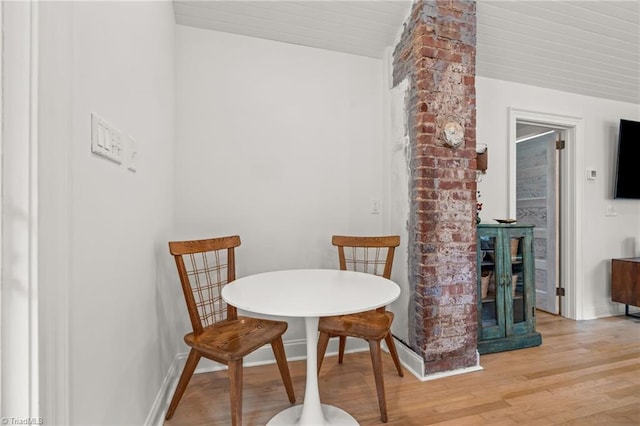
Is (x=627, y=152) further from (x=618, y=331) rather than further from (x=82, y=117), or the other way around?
(x=82, y=117)

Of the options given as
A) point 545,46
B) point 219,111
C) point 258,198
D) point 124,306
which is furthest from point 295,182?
point 545,46

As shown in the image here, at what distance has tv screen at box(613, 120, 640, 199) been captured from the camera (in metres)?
3.25

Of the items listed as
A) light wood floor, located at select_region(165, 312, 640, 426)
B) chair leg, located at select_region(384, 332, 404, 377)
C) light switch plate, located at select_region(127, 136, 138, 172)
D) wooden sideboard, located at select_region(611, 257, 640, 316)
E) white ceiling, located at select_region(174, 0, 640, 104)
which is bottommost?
light wood floor, located at select_region(165, 312, 640, 426)

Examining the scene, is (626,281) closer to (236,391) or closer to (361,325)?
(361,325)

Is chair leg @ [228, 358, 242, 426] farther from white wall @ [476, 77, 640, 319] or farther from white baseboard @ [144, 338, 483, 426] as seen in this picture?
white wall @ [476, 77, 640, 319]

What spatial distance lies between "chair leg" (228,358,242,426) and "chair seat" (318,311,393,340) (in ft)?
1.62

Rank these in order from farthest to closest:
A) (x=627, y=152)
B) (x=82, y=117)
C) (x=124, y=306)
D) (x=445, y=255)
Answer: (x=627, y=152), (x=445, y=255), (x=124, y=306), (x=82, y=117)

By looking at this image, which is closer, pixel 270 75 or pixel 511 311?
pixel 270 75

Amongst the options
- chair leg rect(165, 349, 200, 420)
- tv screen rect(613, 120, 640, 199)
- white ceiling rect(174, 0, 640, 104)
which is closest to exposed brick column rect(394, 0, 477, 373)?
white ceiling rect(174, 0, 640, 104)

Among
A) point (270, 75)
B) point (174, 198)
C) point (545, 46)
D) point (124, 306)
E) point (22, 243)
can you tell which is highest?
point (545, 46)

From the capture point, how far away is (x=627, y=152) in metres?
3.28

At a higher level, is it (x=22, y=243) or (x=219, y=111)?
(x=219, y=111)

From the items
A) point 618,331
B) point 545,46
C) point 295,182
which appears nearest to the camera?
point 295,182

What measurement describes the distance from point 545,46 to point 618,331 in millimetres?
2704
